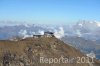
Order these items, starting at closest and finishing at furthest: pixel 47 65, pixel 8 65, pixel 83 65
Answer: pixel 8 65
pixel 47 65
pixel 83 65

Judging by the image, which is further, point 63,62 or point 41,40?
point 41,40

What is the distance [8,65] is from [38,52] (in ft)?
55.8

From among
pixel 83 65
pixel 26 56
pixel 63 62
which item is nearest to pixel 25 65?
pixel 26 56

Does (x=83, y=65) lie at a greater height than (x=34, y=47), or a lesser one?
lesser

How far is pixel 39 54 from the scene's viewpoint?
123 metres

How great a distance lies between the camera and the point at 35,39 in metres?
134

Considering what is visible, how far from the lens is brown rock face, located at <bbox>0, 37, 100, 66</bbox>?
11488 centimetres

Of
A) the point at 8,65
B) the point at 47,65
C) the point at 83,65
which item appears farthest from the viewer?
the point at 83,65

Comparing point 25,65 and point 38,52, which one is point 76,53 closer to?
point 38,52

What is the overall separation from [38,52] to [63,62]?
38.6 ft

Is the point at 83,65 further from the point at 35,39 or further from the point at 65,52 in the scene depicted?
the point at 35,39

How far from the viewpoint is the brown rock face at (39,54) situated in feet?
377

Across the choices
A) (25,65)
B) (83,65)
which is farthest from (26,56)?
(83,65)

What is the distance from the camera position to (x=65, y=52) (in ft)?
436
